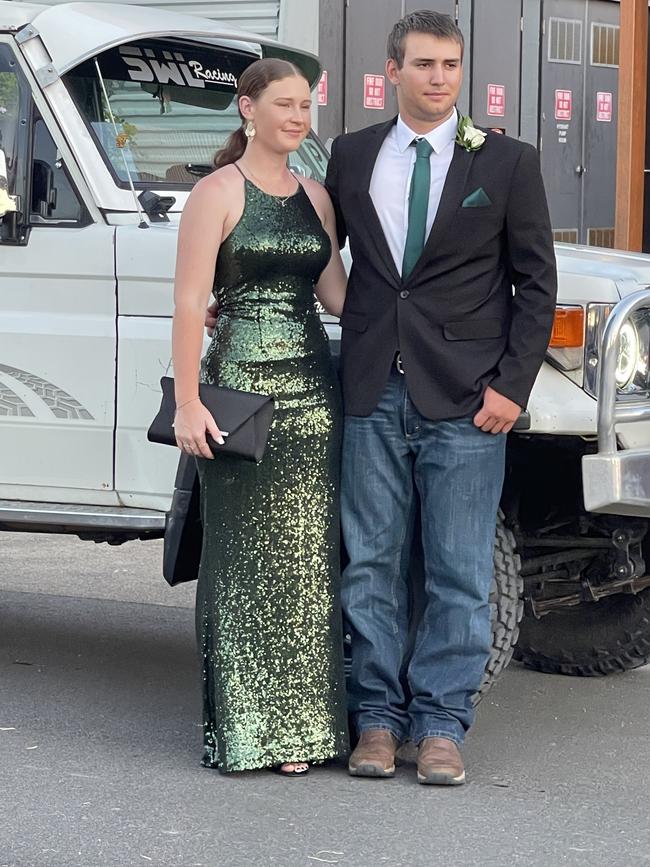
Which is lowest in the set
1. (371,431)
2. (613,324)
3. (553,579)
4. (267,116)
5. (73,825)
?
(73,825)

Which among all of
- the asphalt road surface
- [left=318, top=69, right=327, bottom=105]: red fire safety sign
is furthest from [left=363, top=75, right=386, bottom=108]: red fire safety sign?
the asphalt road surface

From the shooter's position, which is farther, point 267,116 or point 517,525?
point 517,525

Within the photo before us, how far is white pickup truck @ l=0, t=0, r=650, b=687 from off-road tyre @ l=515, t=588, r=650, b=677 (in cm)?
14

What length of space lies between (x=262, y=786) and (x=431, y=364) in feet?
4.06

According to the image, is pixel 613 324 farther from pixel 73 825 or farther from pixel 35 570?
pixel 35 570

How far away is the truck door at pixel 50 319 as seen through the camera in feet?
17.1

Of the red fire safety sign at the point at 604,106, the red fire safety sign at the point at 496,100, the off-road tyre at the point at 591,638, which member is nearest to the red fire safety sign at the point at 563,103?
the red fire safety sign at the point at 604,106

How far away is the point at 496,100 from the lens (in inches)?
558

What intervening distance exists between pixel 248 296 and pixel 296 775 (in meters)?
1.33

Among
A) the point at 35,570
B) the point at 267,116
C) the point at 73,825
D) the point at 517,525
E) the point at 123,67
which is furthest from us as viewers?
the point at 35,570

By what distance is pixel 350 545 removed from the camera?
15.5 ft

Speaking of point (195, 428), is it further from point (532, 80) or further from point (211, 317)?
point (532, 80)

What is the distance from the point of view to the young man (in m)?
4.50

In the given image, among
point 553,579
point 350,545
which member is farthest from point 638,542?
point 350,545
